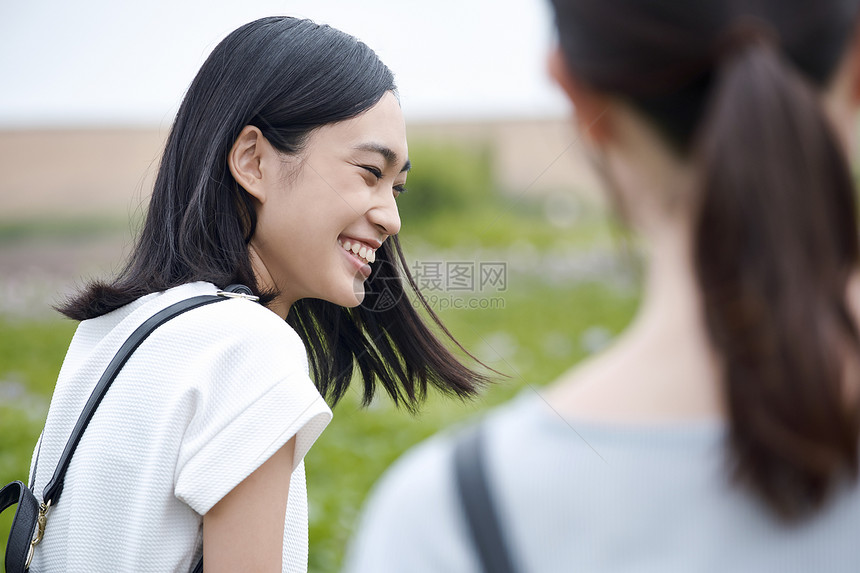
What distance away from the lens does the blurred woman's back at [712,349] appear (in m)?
0.67

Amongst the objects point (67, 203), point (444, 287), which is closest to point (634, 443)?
point (444, 287)

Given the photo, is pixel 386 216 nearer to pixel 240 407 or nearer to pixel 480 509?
pixel 240 407

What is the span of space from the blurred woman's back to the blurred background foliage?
0.58 feet

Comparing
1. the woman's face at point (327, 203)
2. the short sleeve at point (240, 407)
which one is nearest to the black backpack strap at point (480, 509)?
the short sleeve at point (240, 407)

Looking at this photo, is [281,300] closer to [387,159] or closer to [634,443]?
[387,159]

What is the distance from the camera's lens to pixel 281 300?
1.76 meters

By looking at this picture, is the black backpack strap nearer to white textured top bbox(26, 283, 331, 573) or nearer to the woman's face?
white textured top bbox(26, 283, 331, 573)

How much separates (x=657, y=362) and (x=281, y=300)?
1167 millimetres

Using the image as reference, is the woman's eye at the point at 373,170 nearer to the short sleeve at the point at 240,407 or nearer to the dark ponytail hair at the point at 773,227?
the short sleeve at the point at 240,407

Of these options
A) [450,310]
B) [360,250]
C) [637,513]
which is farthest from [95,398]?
[450,310]

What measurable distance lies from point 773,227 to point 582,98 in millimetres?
200

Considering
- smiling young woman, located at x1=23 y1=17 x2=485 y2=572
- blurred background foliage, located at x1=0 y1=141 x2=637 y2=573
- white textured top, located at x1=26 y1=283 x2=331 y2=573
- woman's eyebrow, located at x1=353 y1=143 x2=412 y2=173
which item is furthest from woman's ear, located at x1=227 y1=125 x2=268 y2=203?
blurred background foliage, located at x1=0 y1=141 x2=637 y2=573

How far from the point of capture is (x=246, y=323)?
1.26 metres

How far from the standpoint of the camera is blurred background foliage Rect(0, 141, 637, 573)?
12.9 ft
